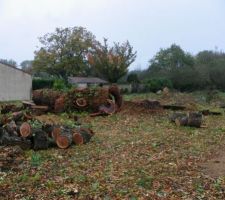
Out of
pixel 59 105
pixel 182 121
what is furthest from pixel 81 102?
pixel 182 121

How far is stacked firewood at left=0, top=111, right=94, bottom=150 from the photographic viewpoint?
391 inches

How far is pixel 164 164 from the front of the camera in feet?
27.5

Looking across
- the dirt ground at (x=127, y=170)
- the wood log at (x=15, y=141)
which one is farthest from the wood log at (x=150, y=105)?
the wood log at (x=15, y=141)

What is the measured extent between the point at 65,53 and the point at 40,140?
4818 cm

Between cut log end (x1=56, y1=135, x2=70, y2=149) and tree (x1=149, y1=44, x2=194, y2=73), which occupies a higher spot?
tree (x1=149, y1=44, x2=194, y2=73)

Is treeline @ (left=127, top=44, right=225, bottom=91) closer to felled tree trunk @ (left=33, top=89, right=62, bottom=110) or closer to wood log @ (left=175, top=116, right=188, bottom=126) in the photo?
felled tree trunk @ (left=33, top=89, right=62, bottom=110)

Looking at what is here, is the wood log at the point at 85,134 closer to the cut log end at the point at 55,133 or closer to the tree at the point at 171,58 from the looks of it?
the cut log end at the point at 55,133

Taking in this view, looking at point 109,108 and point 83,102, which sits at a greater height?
point 83,102

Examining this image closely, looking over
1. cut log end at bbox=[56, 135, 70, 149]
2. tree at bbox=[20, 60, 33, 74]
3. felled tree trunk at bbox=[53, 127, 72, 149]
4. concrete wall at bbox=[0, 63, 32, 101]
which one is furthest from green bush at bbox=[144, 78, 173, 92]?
cut log end at bbox=[56, 135, 70, 149]

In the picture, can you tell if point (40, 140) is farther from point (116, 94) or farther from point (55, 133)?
point (116, 94)

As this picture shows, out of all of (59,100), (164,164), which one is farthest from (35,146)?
(59,100)

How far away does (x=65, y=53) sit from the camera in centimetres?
5753

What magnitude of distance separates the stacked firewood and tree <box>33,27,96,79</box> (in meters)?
45.9

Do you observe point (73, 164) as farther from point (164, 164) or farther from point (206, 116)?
point (206, 116)
